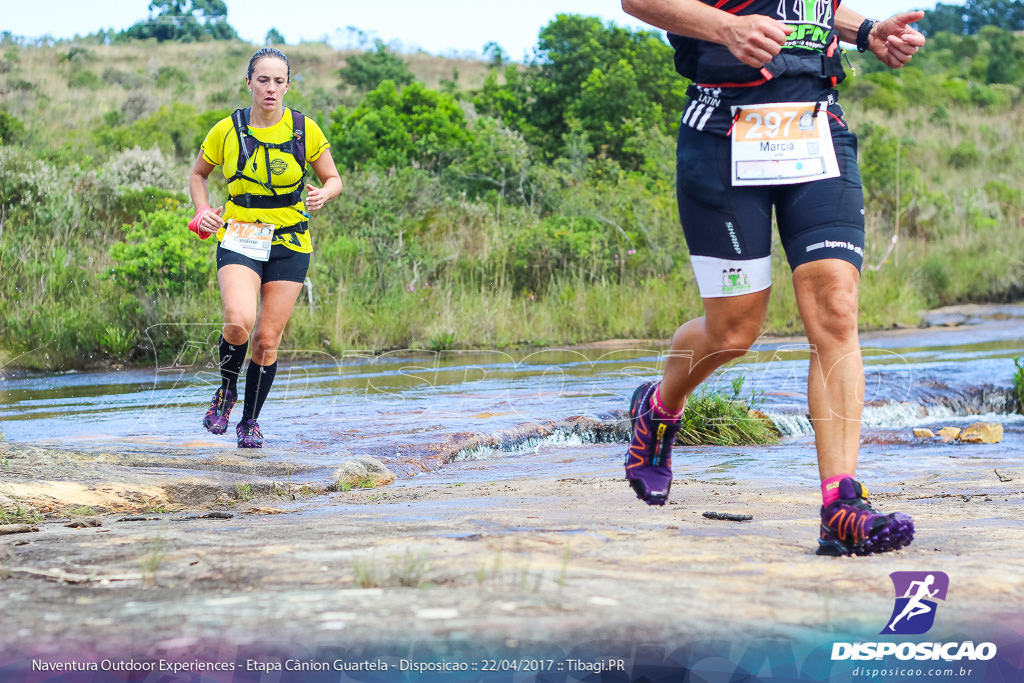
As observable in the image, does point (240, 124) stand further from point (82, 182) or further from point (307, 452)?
point (82, 182)

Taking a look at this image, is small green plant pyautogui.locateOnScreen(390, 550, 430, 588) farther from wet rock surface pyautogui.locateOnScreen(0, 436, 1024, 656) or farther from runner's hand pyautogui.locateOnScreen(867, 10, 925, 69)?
runner's hand pyautogui.locateOnScreen(867, 10, 925, 69)

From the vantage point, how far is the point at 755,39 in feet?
11.4

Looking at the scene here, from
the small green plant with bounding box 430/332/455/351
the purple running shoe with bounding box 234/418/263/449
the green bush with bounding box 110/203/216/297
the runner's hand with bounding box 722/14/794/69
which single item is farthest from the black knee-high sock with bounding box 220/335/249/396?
the small green plant with bounding box 430/332/455/351

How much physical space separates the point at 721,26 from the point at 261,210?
356cm

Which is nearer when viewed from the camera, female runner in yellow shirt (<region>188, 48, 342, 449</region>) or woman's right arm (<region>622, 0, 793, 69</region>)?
woman's right arm (<region>622, 0, 793, 69</region>)

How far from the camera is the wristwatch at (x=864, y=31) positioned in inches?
163

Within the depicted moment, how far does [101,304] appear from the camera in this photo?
43.4 ft

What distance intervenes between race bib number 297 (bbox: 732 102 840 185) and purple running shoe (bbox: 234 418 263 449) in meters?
3.99

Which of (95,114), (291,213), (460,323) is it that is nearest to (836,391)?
(291,213)

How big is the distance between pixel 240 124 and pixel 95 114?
28919 millimetres

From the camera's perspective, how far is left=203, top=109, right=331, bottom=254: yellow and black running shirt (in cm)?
641

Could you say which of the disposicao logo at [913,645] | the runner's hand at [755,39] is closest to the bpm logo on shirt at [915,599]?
the disposicao logo at [913,645]

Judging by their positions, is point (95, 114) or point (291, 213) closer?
point (291, 213)

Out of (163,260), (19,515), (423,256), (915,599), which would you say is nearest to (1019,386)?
(915,599)
